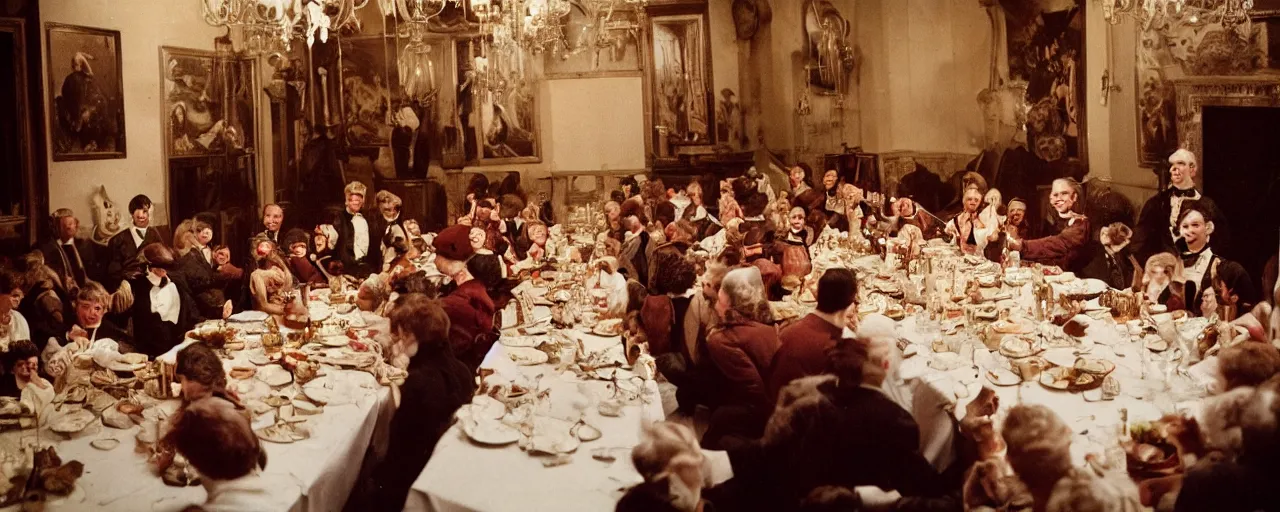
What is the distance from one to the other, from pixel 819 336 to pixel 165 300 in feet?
14.6

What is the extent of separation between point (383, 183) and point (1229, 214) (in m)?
6.61

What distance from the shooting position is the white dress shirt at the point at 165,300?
8828 mm

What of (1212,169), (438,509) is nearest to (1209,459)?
(1212,169)

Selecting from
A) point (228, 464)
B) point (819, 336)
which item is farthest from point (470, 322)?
point (819, 336)

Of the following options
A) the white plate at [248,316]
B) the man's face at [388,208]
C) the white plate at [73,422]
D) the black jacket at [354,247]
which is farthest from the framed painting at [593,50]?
the white plate at [73,422]

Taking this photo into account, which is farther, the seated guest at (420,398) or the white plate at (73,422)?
the seated guest at (420,398)

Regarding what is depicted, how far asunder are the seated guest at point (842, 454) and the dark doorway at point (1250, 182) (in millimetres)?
2699

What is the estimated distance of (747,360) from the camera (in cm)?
781

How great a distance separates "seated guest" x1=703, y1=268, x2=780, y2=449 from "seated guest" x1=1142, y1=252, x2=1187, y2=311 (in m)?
2.87

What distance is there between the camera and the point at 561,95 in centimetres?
1106

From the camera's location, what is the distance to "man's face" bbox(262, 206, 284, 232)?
10.1m

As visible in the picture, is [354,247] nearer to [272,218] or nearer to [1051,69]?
[272,218]

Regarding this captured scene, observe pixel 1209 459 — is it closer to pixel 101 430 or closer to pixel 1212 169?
pixel 1212 169

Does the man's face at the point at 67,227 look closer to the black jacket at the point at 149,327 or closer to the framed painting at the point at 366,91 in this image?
the black jacket at the point at 149,327
